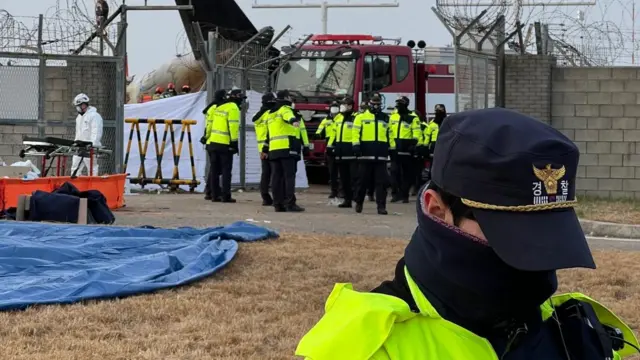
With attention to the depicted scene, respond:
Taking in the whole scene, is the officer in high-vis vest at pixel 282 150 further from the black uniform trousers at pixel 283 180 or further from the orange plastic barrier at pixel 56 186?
the orange plastic barrier at pixel 56 186

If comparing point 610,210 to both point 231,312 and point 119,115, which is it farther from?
point 231,312

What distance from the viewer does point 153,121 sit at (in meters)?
17.6

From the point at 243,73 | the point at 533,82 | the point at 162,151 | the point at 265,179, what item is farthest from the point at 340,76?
the point at 265,179

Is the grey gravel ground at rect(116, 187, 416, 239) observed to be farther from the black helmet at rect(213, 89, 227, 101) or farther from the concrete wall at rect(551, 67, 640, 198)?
the concrete wall at rect(551, 67, 640, 198)

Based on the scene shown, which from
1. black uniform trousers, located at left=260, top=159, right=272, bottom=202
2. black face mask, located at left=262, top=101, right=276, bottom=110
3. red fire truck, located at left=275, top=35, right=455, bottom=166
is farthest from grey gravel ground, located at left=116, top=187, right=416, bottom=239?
red fire truck, located at left=275, top=35, right=455, bottom=166

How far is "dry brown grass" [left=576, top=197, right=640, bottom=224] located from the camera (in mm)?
13328

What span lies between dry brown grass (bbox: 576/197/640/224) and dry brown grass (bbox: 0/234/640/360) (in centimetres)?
460

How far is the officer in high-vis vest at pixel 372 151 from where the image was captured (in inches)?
553

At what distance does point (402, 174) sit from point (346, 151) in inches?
113

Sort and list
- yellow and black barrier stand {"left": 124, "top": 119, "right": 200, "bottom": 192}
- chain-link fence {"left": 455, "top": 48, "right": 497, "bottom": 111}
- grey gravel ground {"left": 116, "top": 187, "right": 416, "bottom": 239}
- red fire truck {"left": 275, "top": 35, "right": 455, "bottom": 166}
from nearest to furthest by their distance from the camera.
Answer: grey gravel ground {"left": 116, "top": 187, "right": 416, "bottom": 239} < chain-link fence {"left": 455, "top": 48, "right": 497, "bottom": 111} < yellow and black barrier stand {"left": 124, "top": 119, "right": 200, "bottom": 192} < red fire truck {"left": 275, "top": 35, "right": 455, "bottom": 166}

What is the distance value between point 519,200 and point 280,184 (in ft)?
41.1

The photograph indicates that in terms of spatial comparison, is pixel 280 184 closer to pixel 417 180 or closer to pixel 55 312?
pixel 417 180

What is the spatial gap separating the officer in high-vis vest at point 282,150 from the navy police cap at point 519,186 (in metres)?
12.2

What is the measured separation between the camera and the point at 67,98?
1709 centimetres
